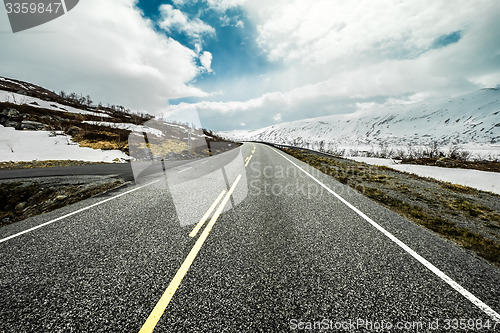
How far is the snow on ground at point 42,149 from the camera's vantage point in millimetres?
16722

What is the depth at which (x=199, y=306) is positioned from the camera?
2.16m

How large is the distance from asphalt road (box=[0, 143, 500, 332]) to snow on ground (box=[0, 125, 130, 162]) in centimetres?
1714

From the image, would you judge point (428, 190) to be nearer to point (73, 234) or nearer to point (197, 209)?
point (197, 209)

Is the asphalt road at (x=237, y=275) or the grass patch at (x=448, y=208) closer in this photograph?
the asphalt road at (x=237, y=275)

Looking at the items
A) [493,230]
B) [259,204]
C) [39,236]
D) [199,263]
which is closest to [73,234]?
[39,236]

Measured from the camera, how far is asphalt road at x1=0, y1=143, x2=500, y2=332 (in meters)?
2.03

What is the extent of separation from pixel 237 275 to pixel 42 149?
85.1 feet

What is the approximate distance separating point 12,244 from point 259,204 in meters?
5.29

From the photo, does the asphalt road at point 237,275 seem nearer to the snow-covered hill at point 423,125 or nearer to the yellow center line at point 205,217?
the yellow center line at point 205,217

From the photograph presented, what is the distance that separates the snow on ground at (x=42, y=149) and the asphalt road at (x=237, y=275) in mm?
17144

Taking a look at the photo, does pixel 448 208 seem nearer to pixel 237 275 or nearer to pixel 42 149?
pixel 237 275

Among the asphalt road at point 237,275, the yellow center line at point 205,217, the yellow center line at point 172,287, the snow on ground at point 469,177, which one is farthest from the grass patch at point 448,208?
the yellow center line at point 205,217

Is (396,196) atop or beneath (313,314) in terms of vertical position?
beneath

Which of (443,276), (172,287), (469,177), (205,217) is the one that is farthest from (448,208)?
(469,177)
